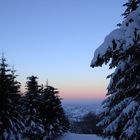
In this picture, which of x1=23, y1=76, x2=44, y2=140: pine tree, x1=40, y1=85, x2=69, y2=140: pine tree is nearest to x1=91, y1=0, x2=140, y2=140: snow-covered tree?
x1=23, y1=76, x2=44, y2=140: pine tree

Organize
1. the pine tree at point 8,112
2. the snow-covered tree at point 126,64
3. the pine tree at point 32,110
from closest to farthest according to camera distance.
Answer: the snow-covered tree at point 126,64 → the pine tree at point 8,112 → the pine tree at point 32,110

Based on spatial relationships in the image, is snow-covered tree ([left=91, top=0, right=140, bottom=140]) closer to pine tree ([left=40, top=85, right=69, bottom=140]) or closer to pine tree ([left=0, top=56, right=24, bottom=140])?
pine tree ([left=0, top=56, right=24, bottom=140])

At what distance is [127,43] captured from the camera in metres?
7.65

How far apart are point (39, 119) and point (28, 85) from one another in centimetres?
473

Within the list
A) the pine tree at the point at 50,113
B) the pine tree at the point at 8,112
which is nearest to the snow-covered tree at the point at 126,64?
the pine tree at the point at 8,112

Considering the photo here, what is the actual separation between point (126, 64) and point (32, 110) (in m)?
33.2

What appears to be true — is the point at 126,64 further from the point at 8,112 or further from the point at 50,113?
the point at 50,113

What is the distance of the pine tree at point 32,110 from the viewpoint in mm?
41969

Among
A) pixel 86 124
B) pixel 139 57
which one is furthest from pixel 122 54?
pixel 86 124

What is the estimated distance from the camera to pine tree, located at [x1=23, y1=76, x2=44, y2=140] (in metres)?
42.0

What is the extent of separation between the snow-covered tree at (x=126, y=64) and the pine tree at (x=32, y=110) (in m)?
27.9

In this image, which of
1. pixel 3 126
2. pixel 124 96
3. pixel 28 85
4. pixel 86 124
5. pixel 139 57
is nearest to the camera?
pixel 139 57

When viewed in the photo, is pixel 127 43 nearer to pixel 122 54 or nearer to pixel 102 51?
pixel 102 51

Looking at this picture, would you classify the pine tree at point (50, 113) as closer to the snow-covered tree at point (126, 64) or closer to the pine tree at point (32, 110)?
the pine tree at point (32, 110)
